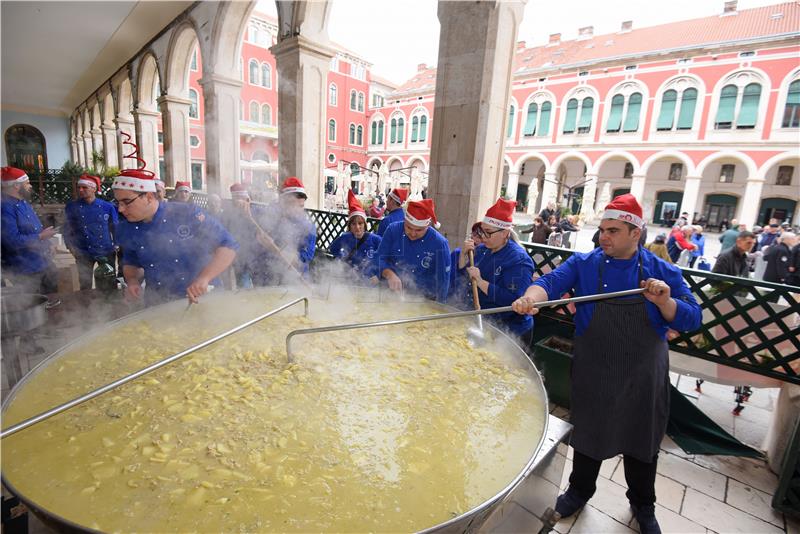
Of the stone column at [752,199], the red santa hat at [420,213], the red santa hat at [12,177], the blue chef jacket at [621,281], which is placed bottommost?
the blue chef jacket at [621,281]

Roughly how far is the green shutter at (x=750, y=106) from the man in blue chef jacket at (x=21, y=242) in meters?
31.8

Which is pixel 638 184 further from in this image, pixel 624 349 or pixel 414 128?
pixel 624 349

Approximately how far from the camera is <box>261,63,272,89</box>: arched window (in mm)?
29938

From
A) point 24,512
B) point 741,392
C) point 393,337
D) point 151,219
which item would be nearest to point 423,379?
point 393,337

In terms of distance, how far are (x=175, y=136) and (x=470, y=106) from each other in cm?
1000

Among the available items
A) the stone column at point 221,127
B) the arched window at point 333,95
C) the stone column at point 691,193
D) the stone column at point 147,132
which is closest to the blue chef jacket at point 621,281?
the stone column at point 221,127

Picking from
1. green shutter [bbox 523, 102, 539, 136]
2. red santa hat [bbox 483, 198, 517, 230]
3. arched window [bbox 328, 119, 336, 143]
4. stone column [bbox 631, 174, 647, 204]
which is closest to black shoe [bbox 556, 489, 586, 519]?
red santa hat [bbox 483, 198, 517, 230]

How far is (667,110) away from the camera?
25.2 metres

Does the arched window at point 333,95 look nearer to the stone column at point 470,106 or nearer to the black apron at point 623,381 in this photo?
the stone column at point 470,106

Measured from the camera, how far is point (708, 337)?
3.39m

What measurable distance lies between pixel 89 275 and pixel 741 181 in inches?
1375

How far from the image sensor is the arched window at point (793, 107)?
2172 cm

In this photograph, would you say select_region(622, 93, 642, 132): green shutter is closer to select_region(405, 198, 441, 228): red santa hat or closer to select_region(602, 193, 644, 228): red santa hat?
select_region(405, 198, 441, 228): red santa hat

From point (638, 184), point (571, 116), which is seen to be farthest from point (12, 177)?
point (571, 116)
